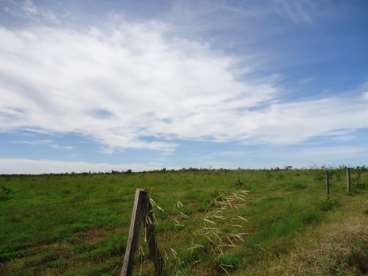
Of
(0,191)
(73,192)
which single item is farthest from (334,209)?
(0,191)

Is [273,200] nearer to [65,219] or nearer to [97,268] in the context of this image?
[65,219]

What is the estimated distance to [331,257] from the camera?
764 cm

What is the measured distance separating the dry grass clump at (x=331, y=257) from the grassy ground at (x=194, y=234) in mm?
20

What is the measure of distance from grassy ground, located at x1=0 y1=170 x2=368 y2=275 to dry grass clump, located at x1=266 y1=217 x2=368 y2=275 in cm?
2

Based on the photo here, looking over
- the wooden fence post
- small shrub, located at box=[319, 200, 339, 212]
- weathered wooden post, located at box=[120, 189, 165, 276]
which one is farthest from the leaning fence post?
A: small shrub, located at box=[319, 200, 339, 212]

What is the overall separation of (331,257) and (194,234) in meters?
3.81

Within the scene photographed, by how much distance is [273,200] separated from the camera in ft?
63.0

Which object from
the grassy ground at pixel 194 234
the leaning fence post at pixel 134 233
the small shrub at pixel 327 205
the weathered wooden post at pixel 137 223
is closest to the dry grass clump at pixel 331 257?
the grassy ground at pixel 194 234

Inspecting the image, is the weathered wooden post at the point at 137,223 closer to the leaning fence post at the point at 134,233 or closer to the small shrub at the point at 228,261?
the leaning fence post at the point at 134,233

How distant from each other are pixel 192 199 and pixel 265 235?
9910mm

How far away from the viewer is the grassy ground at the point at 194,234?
758 centimetres

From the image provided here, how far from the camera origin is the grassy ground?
299 inches

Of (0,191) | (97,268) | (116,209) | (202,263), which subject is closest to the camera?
(202,263)

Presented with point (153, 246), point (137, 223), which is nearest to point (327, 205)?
point (153, 246)
